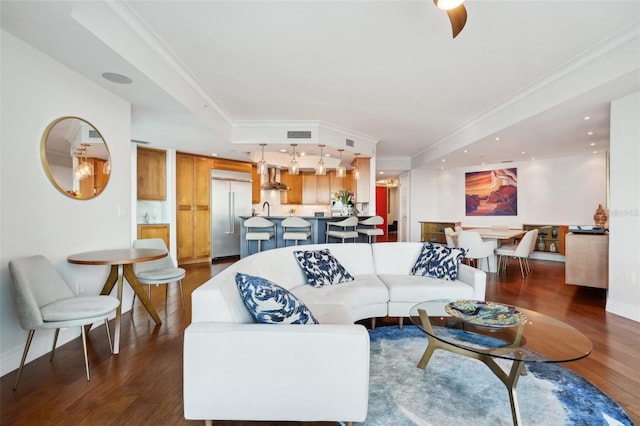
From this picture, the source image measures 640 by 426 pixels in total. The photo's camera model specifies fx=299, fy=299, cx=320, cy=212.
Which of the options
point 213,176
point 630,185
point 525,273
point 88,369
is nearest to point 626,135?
point 630,185

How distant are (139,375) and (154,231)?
4347 millimetres

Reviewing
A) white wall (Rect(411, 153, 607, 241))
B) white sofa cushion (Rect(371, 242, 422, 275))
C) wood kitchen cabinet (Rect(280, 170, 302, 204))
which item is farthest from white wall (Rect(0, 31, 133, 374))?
white wall (Rect(411, 153, 607, 241))

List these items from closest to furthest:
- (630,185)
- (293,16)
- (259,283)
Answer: (259,283) < (293,16) < (630,185)

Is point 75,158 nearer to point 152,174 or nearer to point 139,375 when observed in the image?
point 139,375

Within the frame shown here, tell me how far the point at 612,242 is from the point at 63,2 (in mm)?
5566

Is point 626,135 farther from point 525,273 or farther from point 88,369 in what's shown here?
point 88,369

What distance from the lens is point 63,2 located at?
6.31ft

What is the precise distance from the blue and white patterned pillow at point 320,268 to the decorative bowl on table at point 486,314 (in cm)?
109

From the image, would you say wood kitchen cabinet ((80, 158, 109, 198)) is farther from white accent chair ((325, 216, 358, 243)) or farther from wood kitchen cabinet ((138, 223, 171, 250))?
white accent chair ((325, 216, 358, 243))

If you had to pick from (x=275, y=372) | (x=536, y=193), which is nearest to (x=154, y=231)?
(x=275, y=372)

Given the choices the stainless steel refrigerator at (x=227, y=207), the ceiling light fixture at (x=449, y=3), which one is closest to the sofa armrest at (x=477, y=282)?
the ceiling light fixture at (x=449, y=3)

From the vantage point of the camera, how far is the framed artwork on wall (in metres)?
8.00

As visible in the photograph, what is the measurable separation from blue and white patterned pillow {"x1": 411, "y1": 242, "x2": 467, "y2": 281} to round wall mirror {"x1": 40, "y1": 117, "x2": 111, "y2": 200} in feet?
11.4

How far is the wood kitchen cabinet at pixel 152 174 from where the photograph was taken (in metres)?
5.83
